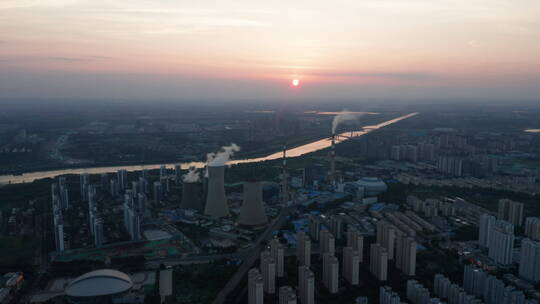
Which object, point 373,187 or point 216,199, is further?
point 373,187

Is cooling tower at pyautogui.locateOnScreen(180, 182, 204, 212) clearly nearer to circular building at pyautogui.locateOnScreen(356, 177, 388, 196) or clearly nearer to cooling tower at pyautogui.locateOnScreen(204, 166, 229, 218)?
cooling tower at pyautogui.locateOnScreen(204, 166, 229, 218)

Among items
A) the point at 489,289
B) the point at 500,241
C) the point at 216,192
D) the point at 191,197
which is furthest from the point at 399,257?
the point at 191,197

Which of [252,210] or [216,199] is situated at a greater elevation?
[216,199]

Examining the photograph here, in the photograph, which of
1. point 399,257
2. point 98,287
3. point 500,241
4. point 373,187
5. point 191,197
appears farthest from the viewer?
point 373,187

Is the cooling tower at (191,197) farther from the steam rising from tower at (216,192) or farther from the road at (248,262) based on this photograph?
the road at (248,262)

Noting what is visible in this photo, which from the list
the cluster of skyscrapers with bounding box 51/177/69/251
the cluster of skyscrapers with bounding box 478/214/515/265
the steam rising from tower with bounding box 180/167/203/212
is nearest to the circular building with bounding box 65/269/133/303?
the cluster of skyscrapers with bounding box 51/177/69/251

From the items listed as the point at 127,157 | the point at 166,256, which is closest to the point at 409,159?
the point at 127,157

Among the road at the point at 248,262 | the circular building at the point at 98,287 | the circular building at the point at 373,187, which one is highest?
the circular building at the point at 98,287

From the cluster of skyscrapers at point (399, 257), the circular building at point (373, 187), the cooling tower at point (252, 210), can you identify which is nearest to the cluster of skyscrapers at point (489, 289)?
the cluster of skyscrapers at point (399, 257)

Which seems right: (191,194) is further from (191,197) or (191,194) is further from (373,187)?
(373,187)
